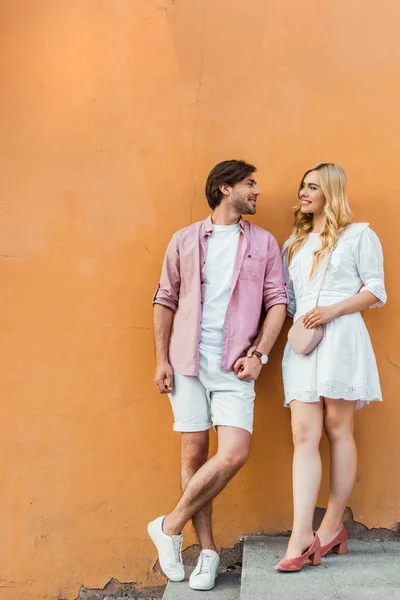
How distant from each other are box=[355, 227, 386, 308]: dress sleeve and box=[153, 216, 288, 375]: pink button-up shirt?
0.38 meters

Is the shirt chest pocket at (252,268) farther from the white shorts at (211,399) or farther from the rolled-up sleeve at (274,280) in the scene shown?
the white shorts at (211,399)

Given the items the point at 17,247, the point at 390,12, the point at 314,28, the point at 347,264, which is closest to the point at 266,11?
the point at 314,28

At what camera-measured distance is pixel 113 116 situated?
3.93m

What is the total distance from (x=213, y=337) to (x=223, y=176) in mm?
789

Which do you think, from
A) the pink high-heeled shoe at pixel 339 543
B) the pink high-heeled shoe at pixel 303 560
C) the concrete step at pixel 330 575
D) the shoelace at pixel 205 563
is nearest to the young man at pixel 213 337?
the shoelace at pixel 205 563

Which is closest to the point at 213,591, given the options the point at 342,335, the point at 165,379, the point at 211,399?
the point at 211,399

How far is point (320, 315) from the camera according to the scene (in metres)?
3.29

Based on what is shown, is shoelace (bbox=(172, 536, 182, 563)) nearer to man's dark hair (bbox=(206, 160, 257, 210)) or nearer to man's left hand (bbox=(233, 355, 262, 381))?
man's left hand (bbox=(233, 355, 262, 381))

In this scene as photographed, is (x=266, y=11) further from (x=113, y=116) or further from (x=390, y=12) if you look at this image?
(x=113, y=116)

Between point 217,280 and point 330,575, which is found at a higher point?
point 217,280

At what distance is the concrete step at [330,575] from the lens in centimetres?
284

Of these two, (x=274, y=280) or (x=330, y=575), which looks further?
(x=274, y=280)

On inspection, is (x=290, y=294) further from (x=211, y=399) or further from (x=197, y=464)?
(x=197, y=464)

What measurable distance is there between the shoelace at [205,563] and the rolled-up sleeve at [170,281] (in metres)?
1.17
